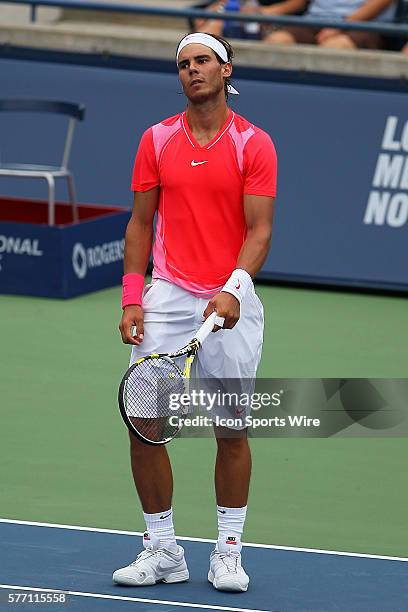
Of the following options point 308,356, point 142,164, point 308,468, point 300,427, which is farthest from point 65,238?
point 142,164

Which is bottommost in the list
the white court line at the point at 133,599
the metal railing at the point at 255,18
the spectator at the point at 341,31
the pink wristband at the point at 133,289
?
the white court line at the point at 133,599

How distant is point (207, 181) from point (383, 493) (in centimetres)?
218

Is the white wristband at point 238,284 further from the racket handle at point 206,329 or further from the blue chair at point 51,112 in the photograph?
the blue chair at point 51,112

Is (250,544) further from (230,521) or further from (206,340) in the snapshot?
(206,340)

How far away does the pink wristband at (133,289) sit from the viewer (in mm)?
5754

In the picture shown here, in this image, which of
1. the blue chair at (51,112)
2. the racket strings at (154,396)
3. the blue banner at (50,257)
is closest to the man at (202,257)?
the racket strings at (154,396)

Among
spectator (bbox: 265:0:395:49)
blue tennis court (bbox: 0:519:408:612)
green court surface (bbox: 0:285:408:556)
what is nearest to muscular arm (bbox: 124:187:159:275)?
blue tennis court (bbox: 0:519:408:612)

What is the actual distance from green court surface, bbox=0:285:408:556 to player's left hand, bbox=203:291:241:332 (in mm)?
1268

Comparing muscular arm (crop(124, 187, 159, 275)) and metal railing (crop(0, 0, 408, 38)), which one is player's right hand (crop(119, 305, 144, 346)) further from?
metal railing (crop(0, 0, 408, 38))

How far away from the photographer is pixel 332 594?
570cm

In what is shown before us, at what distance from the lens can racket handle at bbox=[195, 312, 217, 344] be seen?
17.9 ft

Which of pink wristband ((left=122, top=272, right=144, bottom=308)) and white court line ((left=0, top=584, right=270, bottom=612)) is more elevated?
pink wristband ((left=122, top=272, right=144, bottom=308))

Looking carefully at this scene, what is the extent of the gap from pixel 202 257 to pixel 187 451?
2217mm

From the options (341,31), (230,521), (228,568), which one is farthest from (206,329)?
(341,31)
